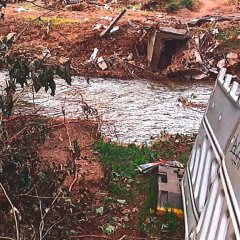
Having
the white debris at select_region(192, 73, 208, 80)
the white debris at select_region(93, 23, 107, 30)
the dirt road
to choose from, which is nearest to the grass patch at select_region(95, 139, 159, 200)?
the white debris at select_region(192, 73, 208, 80)

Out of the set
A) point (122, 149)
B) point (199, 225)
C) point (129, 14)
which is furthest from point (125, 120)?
point (129, 14)

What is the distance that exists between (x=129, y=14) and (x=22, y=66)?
11981 mm

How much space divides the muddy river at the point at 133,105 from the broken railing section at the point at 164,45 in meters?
0.76

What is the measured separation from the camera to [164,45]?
1189 cm

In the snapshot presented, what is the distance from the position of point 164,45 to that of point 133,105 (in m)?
3.05

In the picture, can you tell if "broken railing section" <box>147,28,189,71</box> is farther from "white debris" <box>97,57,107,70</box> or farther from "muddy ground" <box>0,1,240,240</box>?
"muddy ground" <box>0,1,240,240</box>

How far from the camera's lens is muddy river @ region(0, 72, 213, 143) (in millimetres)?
8016

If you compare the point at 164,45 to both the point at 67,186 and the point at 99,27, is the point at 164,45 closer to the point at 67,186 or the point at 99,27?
the point at 99,27

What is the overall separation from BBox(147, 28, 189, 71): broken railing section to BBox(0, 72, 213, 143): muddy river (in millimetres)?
763

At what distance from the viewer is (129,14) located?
15.5 m

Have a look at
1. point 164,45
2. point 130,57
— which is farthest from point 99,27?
point 164,45

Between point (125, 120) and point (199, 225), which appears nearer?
point (199, 225)

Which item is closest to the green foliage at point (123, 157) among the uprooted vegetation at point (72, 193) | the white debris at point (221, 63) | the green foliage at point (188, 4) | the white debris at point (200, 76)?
the uprooted vegetation at point (72, 193)

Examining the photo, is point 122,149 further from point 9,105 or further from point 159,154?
point 9,105
